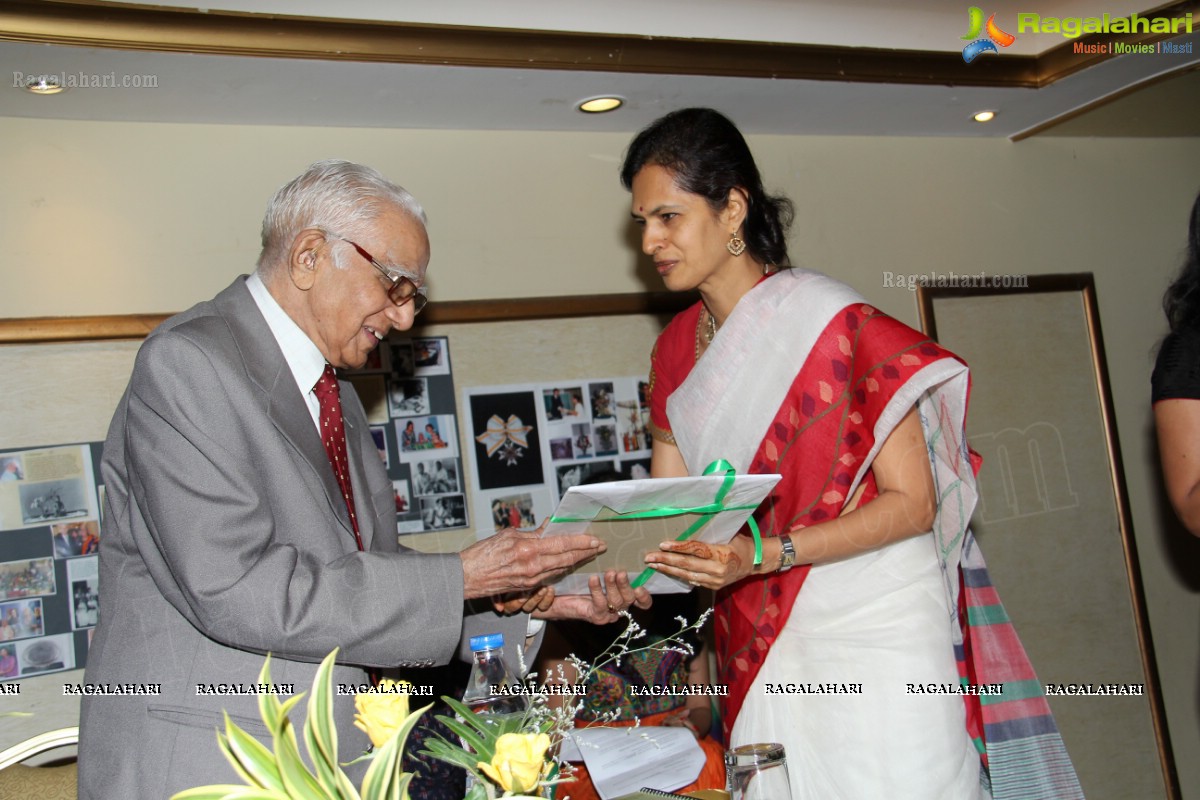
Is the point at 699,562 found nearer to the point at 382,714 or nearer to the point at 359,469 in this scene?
the point at 359,469

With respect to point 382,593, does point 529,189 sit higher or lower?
higher

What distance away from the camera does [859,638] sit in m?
2.07

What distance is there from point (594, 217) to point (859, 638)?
5.38ft

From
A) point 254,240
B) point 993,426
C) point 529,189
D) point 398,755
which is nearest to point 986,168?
point 993,426

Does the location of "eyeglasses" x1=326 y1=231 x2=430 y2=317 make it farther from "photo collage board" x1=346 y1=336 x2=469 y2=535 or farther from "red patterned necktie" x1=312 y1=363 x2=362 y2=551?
"photo collage board" x1=346 y1=336 x2=469 y2=535

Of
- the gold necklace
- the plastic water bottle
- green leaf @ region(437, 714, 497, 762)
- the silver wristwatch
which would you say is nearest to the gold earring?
the gold necklace

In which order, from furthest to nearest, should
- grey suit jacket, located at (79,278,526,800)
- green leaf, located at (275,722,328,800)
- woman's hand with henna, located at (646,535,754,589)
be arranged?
woman's hand with henna, located at (646,535,754,589) → grey suit jacket, located at (79,278,526,800) → green leaf, located at (275,722,328,800)

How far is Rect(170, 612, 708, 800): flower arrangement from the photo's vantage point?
0.81 m

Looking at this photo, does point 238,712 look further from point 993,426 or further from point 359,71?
point 993,426

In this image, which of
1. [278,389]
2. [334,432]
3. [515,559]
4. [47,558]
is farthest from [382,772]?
[47,558]

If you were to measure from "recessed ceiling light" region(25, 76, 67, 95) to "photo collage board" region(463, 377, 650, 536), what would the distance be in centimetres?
127

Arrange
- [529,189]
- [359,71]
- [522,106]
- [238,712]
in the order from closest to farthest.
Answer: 1. [238,712]
2. [359,71]
3. [522,106]
4. [529,189]

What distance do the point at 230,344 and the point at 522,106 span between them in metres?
1.52

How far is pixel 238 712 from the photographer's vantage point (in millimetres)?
1481
